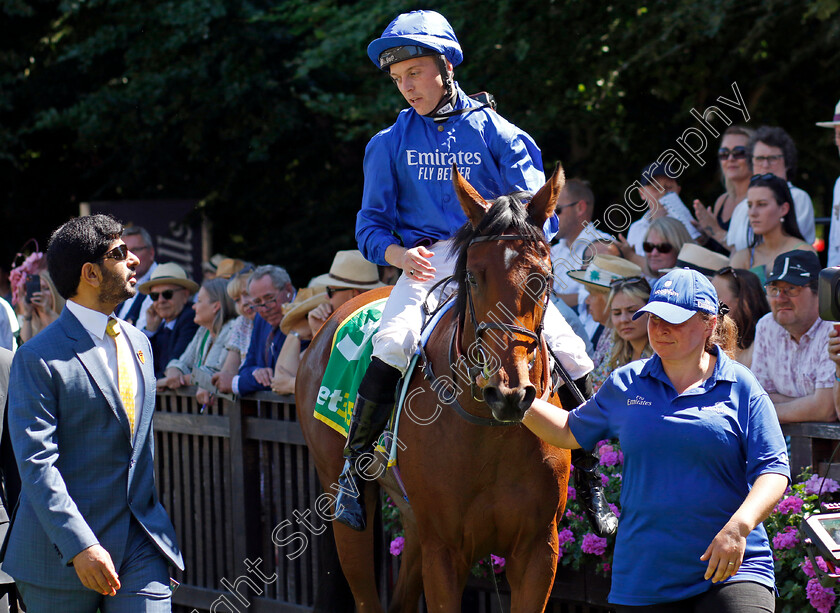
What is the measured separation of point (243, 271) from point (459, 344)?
5145 mm

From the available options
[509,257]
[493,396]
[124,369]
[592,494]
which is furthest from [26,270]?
[493,396]

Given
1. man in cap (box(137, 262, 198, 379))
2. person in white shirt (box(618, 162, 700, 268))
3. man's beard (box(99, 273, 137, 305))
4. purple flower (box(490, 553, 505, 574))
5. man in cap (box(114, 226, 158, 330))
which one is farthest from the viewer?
man in cap (box(114, 226, 158, 330))

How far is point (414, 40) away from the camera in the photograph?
5.18 m

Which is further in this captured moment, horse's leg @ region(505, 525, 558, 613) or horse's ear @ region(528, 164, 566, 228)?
horse's leg @ region(505, 525, 558, 613)

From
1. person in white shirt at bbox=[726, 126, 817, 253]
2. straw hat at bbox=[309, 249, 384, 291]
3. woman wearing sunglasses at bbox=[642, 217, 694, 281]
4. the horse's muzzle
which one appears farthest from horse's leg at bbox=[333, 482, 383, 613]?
person in white shirt at bbox=[726, 126, 817, 253]

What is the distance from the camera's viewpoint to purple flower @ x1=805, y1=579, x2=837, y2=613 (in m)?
4.45

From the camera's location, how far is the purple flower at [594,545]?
5.42 meters

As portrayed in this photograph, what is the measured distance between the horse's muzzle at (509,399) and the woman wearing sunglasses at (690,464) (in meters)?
0.35

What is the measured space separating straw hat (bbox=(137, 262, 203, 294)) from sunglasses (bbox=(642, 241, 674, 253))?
408 centimetres

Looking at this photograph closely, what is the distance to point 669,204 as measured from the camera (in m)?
8.70

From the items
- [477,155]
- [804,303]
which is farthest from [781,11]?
[477,155]

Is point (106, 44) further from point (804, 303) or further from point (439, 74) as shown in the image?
point (804, 303)

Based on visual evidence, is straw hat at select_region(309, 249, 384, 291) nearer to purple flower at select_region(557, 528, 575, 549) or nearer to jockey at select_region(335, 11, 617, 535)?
jockey at select_region(335, 11, 617, 535)

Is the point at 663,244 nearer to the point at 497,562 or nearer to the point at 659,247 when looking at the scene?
the point at 659,247
